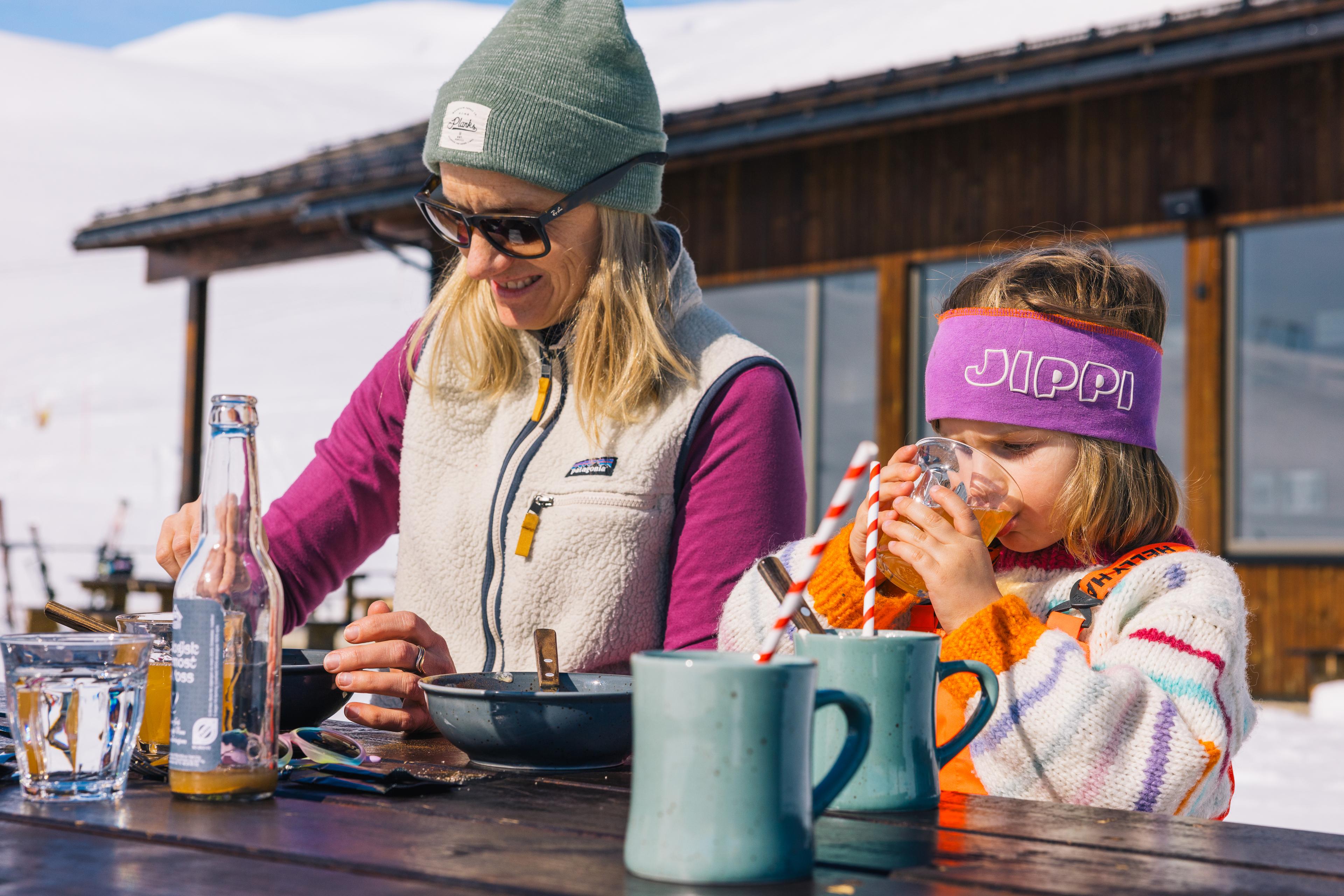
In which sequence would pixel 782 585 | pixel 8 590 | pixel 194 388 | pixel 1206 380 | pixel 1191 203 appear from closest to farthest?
1. pixel 782 585
2. pixel 1191 203
3. pixel 1206 380
4. pixel 194 388
5. pixel 8 590

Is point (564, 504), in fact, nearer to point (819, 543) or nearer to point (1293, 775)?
point (819, 543)

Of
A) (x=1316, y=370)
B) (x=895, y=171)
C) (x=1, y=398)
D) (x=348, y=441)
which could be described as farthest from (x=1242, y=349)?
(x=1, y=398)

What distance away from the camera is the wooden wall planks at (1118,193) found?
20.7 ft

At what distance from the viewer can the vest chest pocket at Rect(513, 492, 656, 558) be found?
2.03 metres

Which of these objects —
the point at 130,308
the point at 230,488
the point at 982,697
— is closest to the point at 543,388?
the point at 230,488

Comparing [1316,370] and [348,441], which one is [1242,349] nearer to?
[1316,370]

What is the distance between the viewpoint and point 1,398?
4334cm

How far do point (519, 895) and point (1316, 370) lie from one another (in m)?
6.52

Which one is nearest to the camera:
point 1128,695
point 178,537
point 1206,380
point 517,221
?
point 1128,695

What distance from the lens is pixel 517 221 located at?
2.02m

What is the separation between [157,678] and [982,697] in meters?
0.84

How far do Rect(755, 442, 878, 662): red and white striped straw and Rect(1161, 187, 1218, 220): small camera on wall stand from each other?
5918mm

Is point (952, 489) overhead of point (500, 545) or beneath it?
overhead

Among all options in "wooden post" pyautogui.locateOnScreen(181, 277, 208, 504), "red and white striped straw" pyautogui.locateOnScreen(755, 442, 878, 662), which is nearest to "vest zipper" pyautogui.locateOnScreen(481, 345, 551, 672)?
"red and white striped straw" pyautogui.locateOnScreen(755, 442, 878, 662)
